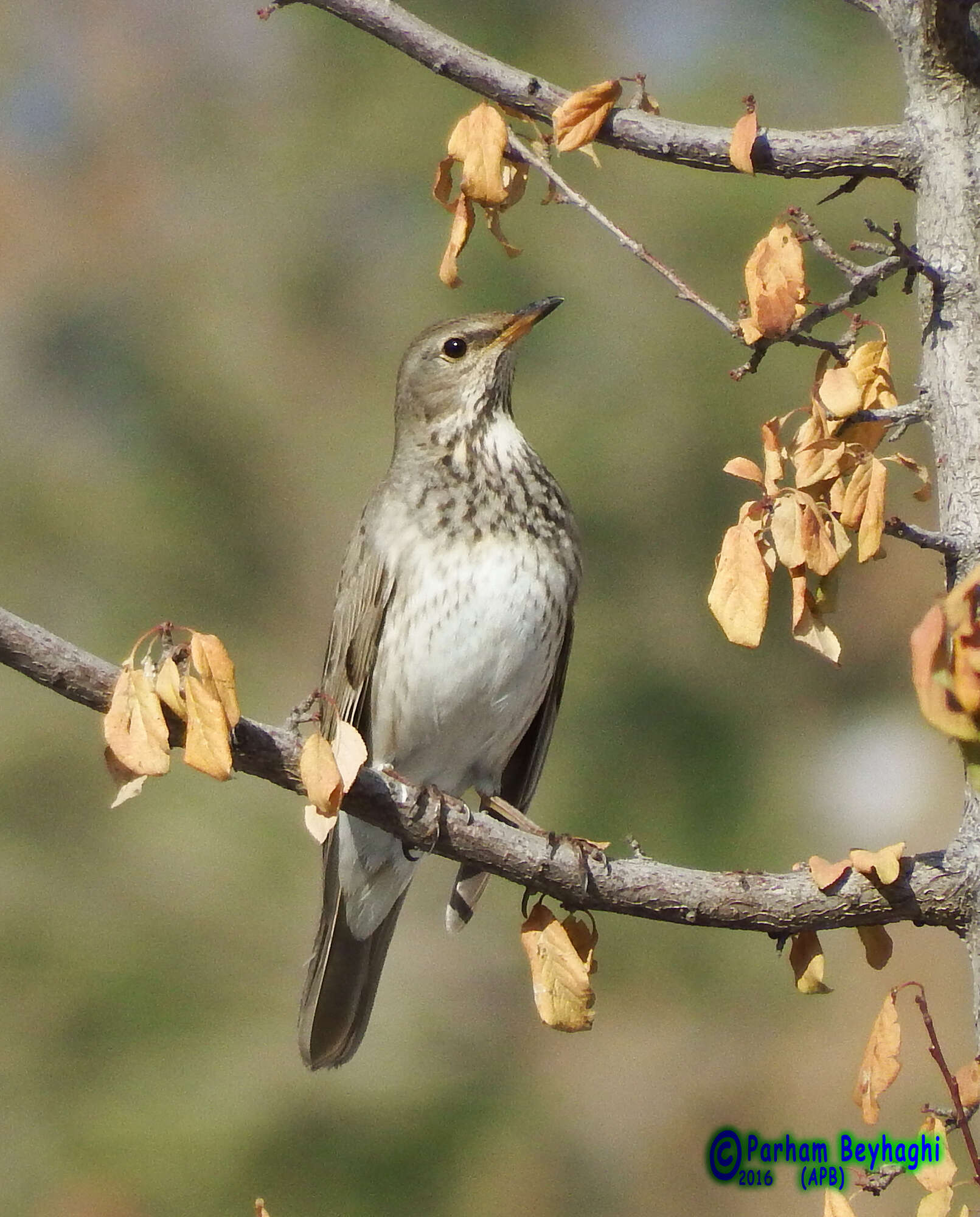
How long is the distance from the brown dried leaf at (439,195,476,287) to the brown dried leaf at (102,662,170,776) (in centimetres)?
84

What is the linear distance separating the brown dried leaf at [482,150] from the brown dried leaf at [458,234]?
0.20ft

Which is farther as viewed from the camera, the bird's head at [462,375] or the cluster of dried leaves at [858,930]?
the bird's head at [462,375]

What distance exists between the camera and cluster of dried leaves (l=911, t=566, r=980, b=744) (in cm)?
171

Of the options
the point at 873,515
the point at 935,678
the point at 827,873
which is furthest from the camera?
the point at 827,873

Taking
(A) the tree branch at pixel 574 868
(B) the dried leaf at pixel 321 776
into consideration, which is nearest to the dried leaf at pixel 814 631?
(A) the tree branch at pixel 574 868

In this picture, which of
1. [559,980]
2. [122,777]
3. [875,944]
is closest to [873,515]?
[875,944]

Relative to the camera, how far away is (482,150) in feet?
8.05

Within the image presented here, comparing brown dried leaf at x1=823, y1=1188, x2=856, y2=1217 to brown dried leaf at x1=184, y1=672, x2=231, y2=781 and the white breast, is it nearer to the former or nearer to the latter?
brown dried leaf at x1=184, y1=672, x2=231, y2=781

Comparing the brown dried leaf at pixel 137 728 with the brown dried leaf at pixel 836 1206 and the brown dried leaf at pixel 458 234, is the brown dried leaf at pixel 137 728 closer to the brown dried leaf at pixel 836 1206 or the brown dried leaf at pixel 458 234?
the brown dried leaf at pixel 458 234

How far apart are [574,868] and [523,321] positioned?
194cm

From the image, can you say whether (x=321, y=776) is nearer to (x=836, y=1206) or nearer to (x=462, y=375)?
(x=836, y=1206)

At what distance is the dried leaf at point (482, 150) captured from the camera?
8.04ft

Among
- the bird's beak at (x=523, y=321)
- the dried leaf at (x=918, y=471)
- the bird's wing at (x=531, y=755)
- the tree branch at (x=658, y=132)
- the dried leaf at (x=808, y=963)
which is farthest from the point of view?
the bird's wing at (x=531, y=755)

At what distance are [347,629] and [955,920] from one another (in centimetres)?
198
